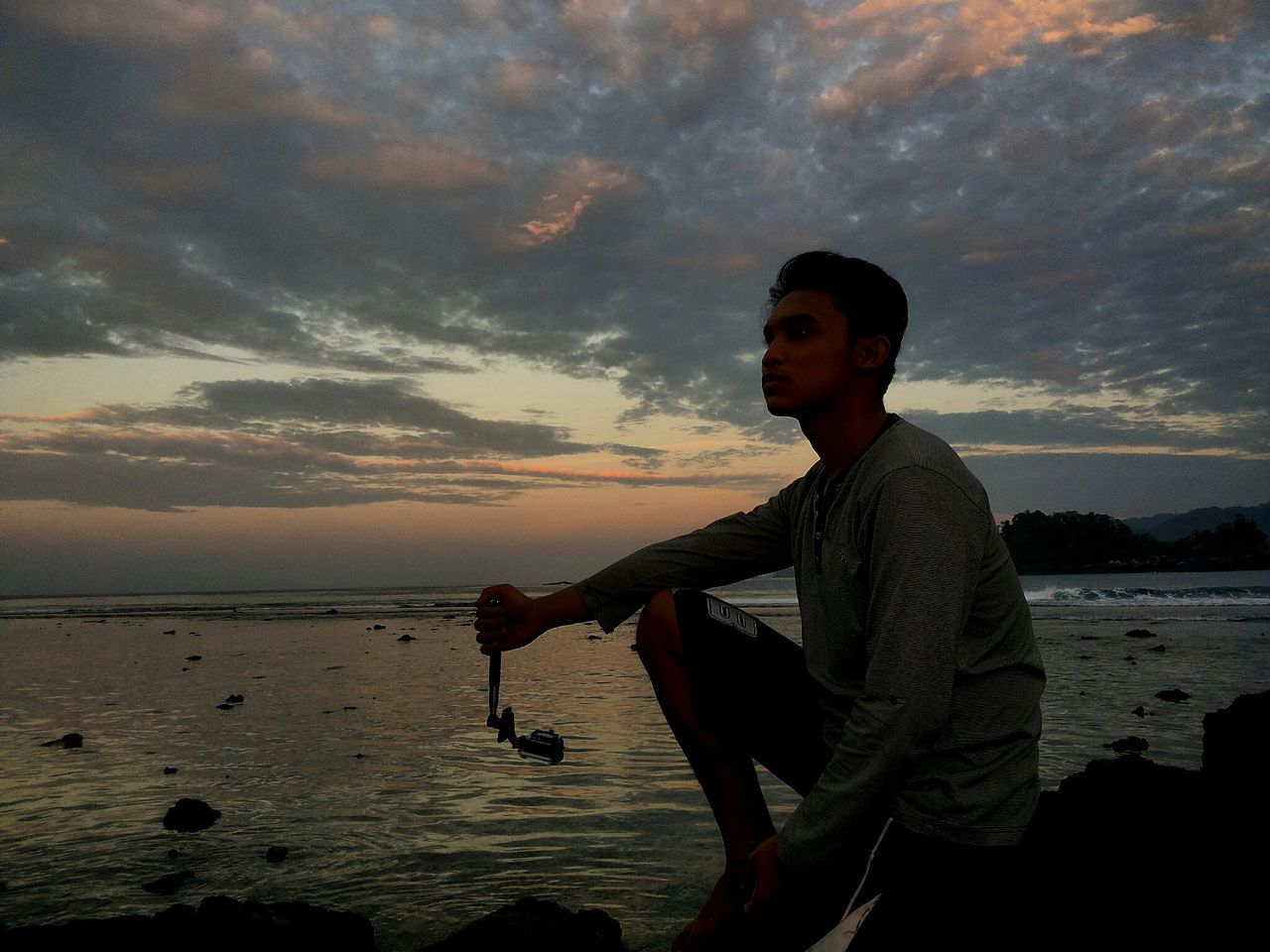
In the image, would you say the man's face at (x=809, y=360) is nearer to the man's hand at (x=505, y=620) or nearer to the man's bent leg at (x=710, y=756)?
the man's bent leg at (x=710, y=756)

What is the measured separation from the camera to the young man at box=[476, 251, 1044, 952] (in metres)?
2.42

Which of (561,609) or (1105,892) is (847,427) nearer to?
(561,609)

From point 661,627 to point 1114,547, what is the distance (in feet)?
373

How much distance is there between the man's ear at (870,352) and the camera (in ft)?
10.5

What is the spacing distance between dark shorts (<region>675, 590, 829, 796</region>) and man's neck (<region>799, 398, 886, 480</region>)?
2.56ft

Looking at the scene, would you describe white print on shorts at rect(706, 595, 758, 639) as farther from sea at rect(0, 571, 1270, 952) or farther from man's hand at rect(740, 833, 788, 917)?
sea at rect(0, 571, 1270, 952)

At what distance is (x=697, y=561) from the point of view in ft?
12.9

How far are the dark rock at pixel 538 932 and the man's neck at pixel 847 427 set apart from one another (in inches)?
88.0

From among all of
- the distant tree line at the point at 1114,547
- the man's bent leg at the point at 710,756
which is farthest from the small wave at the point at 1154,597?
the distant tree line at the point at 1114,547

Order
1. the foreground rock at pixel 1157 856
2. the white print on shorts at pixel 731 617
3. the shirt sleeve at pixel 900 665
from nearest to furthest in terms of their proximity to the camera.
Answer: the shirt sleeve at pixel 900 665 → the foreground rock at pixel 1157 856 → the white print on shorts at pixel 731 617

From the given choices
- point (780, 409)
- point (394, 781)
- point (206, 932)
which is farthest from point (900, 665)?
point (394, 781)

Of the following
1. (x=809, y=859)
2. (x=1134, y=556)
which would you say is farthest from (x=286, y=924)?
(x=1134, y=556)

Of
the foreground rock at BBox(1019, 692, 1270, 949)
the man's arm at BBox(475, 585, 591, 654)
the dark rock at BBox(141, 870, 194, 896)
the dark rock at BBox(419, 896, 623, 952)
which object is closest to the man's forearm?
the man's arm at BBox(475, 585, 591, 654)

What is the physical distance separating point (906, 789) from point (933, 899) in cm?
31
